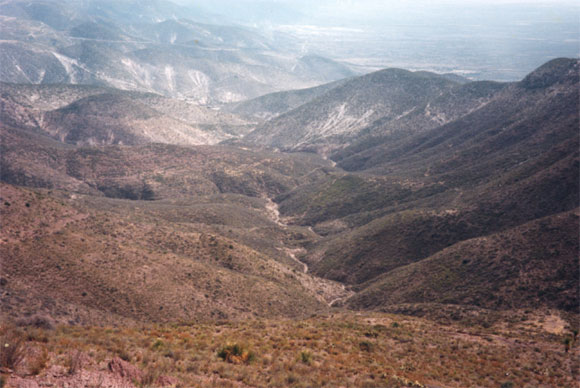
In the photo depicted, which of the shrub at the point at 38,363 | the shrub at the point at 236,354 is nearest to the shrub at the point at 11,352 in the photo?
the shrub at the point at 38,363

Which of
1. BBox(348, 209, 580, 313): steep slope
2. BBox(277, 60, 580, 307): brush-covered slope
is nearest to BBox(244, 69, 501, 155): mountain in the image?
BBox(277, 60, 580, 307): brush-covered slope

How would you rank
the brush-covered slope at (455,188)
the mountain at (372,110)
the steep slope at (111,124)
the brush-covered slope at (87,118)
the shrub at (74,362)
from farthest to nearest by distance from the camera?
1. the mountain at (372,110)
2. the steep slope at (111,124)
3. the brush-covered slope at (87,118)
4. the brush-covered slope at (455,188)
5. the shrub at (74,362)

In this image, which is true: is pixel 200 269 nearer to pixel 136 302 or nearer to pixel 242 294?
pixel 242 294

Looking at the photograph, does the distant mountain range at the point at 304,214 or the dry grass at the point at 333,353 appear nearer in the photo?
the dry grass at the point at 333,353

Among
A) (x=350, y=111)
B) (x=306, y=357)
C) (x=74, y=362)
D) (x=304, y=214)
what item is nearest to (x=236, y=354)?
(x=306, y=357)

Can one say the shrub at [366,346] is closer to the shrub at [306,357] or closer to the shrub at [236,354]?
the shrub at [306,357]

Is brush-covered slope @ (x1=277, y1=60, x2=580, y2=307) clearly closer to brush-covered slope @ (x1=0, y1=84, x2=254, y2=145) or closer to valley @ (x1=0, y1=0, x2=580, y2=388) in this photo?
valley @ (x1=0, y1=0, x2=580, y2=388)
